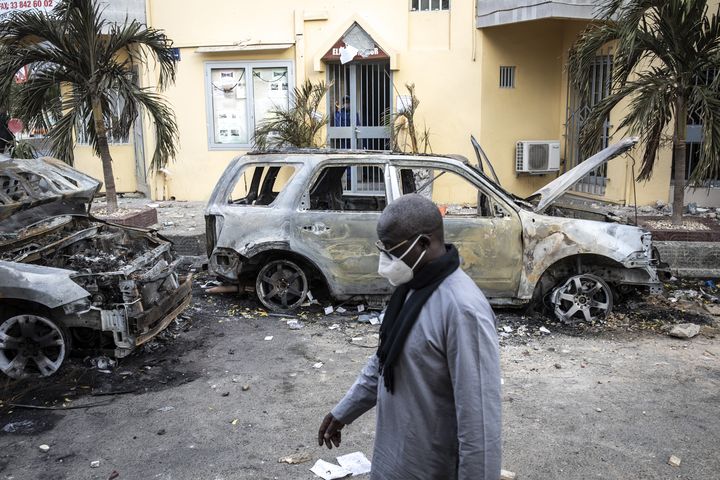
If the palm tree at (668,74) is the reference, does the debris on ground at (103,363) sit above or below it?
below

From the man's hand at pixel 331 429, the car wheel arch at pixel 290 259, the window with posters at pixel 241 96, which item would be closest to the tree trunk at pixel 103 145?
the window with posters at pixel 241 96

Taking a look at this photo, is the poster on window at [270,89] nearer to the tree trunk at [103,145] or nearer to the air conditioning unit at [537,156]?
the tree trunk at [103,145]

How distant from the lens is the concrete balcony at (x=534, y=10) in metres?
11.3

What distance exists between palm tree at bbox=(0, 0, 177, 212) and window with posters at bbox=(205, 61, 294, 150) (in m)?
3.42

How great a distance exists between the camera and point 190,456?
4.29m

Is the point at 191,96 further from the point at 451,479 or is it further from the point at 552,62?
the point at 451,479

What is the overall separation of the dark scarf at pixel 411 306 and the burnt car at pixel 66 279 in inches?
142

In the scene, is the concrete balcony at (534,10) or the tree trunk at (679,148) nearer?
the tree trunk at (679,148)

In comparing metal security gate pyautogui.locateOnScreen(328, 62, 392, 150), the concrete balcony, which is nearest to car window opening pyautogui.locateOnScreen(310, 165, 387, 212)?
metal security gate pyautogui.locateOnScreen(328, 62, 392, 150)

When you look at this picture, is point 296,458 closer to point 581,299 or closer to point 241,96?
point 581,299

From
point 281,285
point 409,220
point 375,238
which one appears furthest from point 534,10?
point 409,220

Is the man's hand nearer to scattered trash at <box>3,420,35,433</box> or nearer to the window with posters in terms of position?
scattered trash at <box>3,420,35,433</box>

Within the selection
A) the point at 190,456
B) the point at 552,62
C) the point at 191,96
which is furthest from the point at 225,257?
the point at 552,62

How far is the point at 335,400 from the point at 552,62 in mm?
10062
